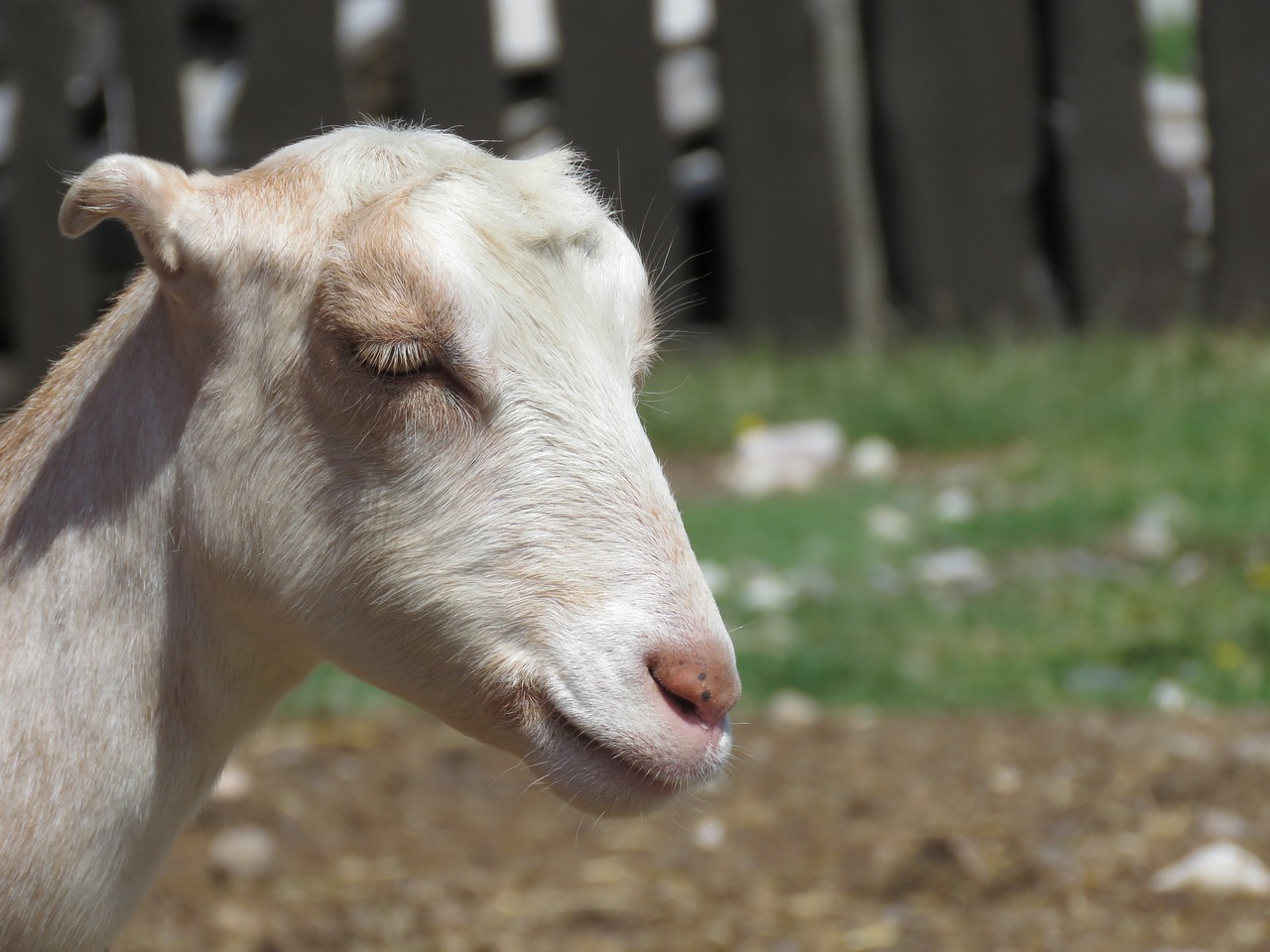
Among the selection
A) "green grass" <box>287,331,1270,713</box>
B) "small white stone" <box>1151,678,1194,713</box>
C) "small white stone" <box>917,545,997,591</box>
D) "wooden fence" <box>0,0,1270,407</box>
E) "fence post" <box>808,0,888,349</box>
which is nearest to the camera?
"small white stone" <box>1151,678,1194,713</box>

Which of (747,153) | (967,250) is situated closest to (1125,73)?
(967,250)

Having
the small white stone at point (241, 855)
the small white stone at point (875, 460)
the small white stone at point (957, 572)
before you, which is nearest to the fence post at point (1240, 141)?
the small white stone at point (875, 460)

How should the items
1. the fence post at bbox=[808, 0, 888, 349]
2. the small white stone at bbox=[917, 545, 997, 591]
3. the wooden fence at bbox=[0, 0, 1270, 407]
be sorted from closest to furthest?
the small white stone at bbox=[917, 545, 997, 591] < the wooden fence at bbox=[0, 0, 1270, 407] < the fence post at bbox=[808, 0, 888, 349]

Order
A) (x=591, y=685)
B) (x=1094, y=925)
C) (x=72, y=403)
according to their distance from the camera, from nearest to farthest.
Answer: (x=591, y=685)
(x=72, y=403)
(x=1094, y=925)

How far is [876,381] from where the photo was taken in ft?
26.1

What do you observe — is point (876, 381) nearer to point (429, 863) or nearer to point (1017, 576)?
point (1017, 576)

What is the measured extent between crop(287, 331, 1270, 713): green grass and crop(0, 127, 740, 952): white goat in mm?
871

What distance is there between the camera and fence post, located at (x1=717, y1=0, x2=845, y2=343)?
27.1 ft

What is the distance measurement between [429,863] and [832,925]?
3.44 ft

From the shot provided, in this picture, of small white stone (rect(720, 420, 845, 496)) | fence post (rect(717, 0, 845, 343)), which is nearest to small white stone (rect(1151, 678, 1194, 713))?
small white stone (rect(720, 420, 845, 496))

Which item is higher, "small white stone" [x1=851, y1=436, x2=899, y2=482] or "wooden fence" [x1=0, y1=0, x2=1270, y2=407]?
"wooden fence" [x1=0, y1=0, x2=1270, y2=407]

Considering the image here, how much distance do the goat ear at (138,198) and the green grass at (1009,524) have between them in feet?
3.64

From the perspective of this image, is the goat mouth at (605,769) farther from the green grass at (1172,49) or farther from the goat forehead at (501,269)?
the green grass at (1172,49)

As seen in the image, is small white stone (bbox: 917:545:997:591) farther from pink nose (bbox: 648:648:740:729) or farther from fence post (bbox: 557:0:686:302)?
pink nose (bbox: 648:648:740:729)
